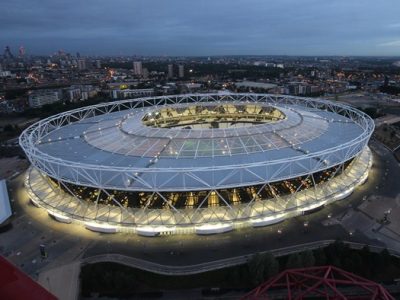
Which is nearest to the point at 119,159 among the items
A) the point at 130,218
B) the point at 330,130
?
the point at 130,218

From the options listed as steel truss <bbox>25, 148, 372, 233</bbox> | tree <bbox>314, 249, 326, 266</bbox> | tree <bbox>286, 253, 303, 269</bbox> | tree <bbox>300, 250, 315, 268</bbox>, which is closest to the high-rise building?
steel truss <bbox>25, 148, 372, 233</bbox>

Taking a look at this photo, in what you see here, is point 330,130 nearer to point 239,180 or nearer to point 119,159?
point 239,180

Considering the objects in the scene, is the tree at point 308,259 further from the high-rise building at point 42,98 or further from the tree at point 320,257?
the high-rise building at point 42,98

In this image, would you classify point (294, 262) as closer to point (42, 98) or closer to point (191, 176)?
point (191, 176)

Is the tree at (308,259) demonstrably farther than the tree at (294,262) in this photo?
Yes

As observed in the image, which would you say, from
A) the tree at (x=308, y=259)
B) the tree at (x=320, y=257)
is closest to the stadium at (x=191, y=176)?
the tree at (x=320, y=257)

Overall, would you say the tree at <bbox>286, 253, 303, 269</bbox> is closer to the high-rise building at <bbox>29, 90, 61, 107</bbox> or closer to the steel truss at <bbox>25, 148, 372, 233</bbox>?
the steel truss at <bbox>25, 148, 372, 233</bbox>

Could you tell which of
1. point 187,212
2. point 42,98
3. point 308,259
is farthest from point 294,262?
point 42,98

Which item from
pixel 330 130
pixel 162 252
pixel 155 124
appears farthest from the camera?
pixel 155 124
